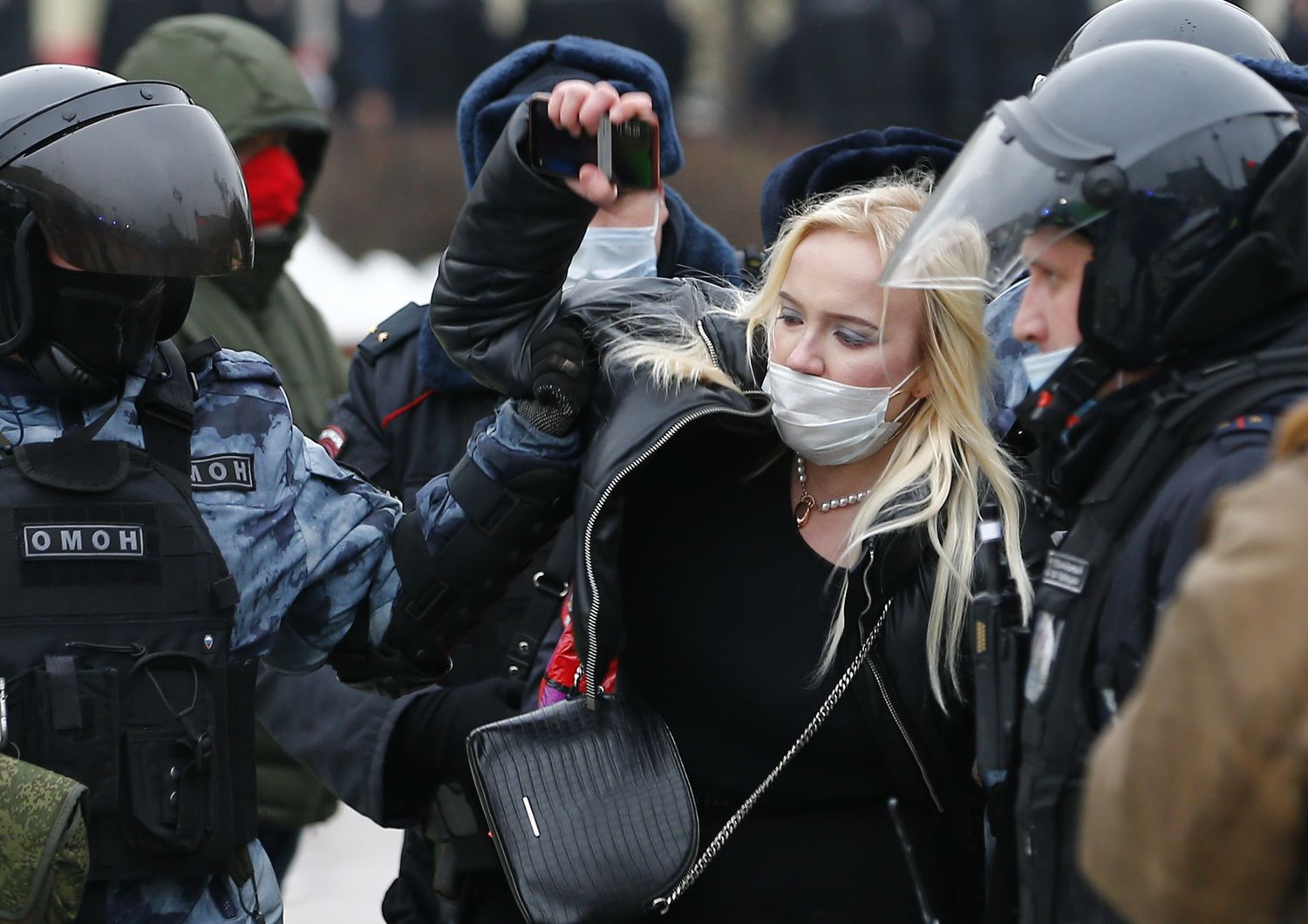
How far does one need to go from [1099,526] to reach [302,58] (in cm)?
1070

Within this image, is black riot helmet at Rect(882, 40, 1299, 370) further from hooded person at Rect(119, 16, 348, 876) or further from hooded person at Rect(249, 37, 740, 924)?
hooded person at Rect(119, 16, 348, 876)

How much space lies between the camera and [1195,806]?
1.46 m

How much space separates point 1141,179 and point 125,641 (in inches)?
58.2

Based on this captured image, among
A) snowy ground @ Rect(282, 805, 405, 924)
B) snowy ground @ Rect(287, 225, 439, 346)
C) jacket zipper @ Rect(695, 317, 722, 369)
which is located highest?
jacket zipper @ Rect(695, 317, 722, 369)

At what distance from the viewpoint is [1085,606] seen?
212 cm

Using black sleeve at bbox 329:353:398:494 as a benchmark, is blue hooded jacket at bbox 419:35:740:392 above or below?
above

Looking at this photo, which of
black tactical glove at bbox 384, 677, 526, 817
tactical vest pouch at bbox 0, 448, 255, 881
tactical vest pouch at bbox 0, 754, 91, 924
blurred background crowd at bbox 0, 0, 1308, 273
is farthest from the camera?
blurred background crowd at bbox 0, 0, 1308, 273

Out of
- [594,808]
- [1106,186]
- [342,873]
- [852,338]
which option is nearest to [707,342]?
[852,338]

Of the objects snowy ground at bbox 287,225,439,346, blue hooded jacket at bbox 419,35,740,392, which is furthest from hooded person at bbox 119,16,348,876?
snowy ground at bbox 287,225,439,346

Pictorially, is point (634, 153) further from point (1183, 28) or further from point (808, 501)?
point (1183, 28)

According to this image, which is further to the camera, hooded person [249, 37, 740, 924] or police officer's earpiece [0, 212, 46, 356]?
hooded person [249, 37, 740, 924]

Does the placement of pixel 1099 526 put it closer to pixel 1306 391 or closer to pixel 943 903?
pixel 1306 391

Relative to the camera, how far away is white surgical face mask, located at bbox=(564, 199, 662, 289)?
12.1 feet

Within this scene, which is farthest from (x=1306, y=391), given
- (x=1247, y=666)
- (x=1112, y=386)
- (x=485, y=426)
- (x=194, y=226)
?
(x=194, y=226)
